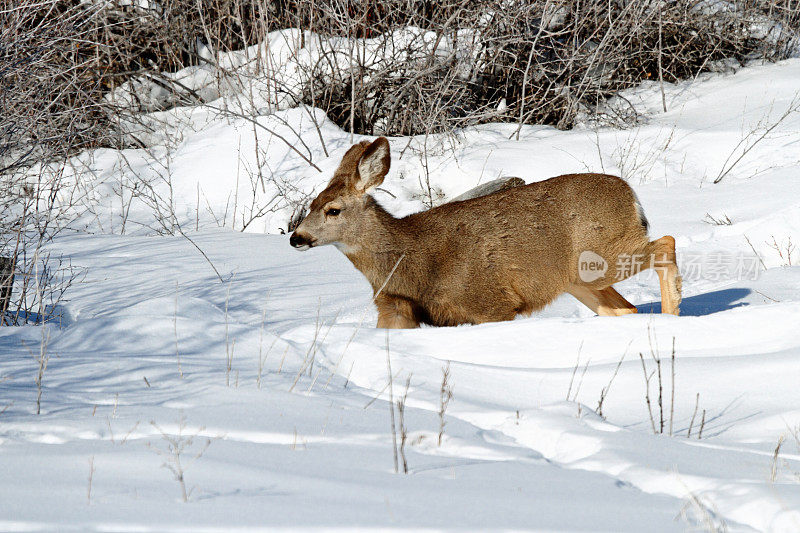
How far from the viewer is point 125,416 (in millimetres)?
3281

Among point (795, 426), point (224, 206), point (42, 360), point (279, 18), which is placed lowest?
point (795, 426)

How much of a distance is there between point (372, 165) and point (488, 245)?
40.8 inches

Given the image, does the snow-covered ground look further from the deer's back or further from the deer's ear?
the deer's ear

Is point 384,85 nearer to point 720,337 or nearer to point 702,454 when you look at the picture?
point 720,337

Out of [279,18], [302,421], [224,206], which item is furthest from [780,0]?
[302,421]

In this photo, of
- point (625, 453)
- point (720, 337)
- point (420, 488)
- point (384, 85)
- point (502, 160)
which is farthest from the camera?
point (384, 85)

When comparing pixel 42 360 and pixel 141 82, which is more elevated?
pixel 141 82

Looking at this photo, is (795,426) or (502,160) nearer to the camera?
(795,426)

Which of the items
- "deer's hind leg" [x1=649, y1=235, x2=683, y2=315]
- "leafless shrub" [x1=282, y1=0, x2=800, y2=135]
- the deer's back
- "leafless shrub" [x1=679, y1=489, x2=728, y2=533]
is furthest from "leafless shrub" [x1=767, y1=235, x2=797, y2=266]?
"leafless shrub" [x1=679, y1=489, x2=728, y2=533]

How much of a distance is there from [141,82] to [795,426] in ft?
39.5

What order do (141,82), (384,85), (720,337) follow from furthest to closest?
(141,82), (384,85), (720,337)

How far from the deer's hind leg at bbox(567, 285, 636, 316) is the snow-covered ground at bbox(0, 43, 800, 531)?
417mm

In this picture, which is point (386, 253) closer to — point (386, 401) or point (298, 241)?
point (298, 241)

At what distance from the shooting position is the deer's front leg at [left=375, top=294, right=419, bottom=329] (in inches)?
231
